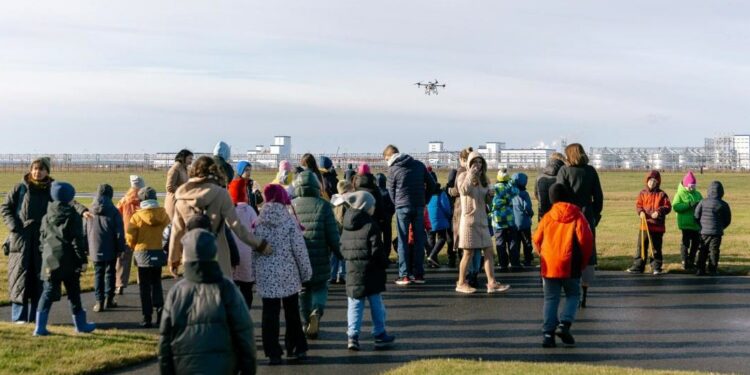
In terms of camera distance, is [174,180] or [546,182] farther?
[546,182]

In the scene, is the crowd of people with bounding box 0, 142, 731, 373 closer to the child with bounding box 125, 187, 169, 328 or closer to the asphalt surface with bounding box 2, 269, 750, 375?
the child with bounding box 125, 187, 169, 328

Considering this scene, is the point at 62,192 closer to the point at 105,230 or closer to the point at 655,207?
the point at 105,230

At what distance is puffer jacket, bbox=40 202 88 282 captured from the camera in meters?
10.0

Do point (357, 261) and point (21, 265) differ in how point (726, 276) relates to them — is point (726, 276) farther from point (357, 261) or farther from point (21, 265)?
point (21, 265)

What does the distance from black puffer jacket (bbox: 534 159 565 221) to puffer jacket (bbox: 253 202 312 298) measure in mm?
4381

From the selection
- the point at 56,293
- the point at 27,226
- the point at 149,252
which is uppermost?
the point at 27,226

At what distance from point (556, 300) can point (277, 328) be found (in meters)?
2.92

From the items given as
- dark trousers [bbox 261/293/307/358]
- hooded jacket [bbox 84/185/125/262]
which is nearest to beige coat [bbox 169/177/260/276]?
dark trousers [bbox 261/293/307/358]

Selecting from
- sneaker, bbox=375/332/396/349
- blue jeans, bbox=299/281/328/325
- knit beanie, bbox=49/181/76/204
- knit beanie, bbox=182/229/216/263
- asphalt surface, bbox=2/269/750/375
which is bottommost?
asphalt surface, bbox=2/269/750/375

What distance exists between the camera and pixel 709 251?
1573 centimetres

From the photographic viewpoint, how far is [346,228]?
32.0 ft

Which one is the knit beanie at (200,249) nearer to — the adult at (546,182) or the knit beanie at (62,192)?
the knit beanie at (62,192)

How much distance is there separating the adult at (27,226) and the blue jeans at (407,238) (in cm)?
547

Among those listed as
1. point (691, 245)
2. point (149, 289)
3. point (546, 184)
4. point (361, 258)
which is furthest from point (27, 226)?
point (691, 245)
